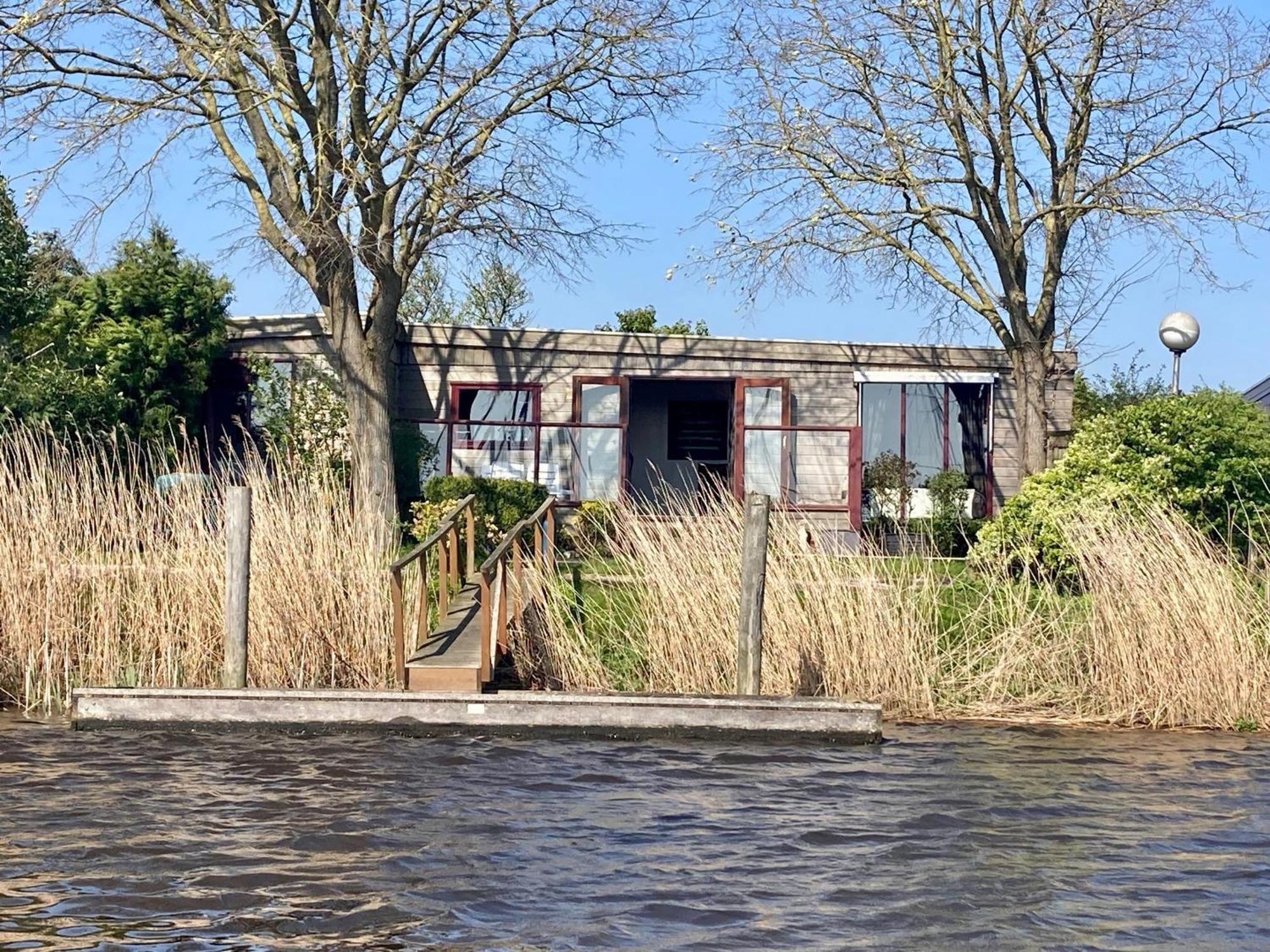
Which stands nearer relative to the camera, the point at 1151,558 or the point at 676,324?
the point at 1151,558

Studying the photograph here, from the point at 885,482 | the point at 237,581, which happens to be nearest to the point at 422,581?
the point at 237,581

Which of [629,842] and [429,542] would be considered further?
[429,542]

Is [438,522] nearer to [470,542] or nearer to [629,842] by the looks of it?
[470,542]

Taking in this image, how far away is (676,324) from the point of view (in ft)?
122

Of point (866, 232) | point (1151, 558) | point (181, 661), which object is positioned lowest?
point (181, 661)

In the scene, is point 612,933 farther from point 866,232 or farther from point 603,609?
point 866,232

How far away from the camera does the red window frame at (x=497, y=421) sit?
2188cm

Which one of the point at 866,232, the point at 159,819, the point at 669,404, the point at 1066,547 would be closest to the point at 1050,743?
the point at 1066,547

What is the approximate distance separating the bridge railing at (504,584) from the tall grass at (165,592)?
849mm

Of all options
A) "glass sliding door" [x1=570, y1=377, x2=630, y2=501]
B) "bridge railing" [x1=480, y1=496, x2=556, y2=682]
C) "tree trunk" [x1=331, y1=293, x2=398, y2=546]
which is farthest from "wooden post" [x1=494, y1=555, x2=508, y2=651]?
"glass sliding door" [x1=570, y1=377, x2=630, y2=501]

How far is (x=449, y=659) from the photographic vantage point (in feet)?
34.8

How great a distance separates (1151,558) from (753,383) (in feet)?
39.2

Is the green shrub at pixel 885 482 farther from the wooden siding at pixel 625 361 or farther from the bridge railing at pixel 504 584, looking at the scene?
the bridge railing at pixel 504 584

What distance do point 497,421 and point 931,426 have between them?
6730mm
